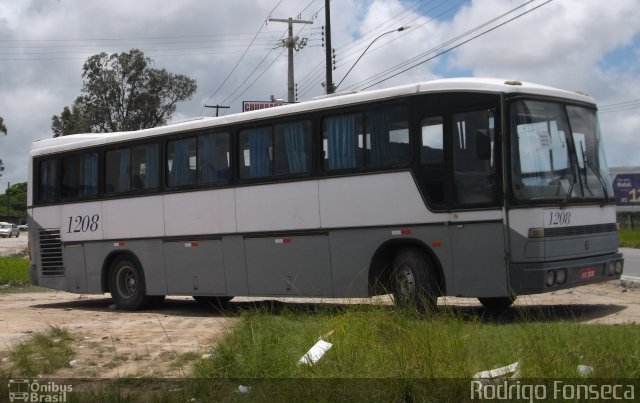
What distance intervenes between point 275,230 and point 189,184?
219 centimetres

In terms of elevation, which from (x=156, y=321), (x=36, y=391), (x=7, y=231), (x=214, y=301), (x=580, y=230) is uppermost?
(x=580, y=230)

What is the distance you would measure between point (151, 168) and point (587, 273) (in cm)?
783

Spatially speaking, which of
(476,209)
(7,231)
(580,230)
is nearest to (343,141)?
(476,209)

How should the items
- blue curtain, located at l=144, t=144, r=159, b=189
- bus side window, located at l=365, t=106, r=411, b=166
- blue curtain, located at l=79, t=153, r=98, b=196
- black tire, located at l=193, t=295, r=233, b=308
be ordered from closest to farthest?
bus side window, located at l=365, t=106, r=411, b=166 < blue curtain, located at l=144, t=144, r=159, b=189 < blue curtain, located at l=79, t=153, r=98, b=196 < black tire, located at l=193, t=295, r=233, b=308

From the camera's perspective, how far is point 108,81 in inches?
2064

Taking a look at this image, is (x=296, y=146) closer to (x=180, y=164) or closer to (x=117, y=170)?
(x=180, y=164)

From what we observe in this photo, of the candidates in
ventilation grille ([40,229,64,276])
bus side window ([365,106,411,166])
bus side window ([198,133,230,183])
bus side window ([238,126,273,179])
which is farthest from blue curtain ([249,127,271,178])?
ventilation grille ([40,229,64,276])

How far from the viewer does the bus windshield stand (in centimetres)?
955

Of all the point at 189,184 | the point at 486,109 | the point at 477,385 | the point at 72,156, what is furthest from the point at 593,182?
the point at 72,156

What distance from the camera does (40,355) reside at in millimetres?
8227

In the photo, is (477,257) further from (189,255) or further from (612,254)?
(189,255)

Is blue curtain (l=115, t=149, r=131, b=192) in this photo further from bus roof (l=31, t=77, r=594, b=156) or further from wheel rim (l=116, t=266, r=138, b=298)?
wheel rim (l=116, t=266, r=138, b=298)

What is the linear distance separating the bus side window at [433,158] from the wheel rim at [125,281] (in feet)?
22.7

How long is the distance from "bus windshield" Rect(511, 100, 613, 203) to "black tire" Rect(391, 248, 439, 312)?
5.23ft
